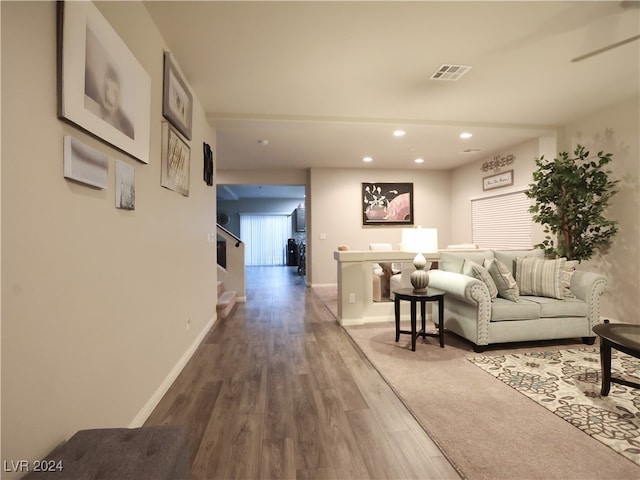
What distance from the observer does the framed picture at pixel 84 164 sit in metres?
1.32

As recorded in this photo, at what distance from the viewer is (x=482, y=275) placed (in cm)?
335

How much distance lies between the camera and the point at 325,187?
7648mm

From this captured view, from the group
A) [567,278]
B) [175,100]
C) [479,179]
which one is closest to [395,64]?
[175,100]

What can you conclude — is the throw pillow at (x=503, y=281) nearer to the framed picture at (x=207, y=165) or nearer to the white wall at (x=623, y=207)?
the white wall at (x=623, y=207)

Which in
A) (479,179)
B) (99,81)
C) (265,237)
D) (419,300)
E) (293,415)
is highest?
(479,179)

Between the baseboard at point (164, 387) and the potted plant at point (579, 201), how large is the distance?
14.4 feet

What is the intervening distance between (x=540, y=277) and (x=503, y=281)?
50cm

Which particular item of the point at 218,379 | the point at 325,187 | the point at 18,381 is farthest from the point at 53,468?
the point at 325,187

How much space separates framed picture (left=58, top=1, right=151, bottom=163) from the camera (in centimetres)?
129

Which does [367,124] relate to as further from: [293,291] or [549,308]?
[293,291]

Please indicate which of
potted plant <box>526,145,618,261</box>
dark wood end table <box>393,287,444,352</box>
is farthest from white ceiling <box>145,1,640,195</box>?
dark wood end table <box>393,287,444,352</box>

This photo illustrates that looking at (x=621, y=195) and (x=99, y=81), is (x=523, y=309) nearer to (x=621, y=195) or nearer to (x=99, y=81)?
(x=621, y=195)

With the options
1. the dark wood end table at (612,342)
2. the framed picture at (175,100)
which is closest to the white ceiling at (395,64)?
the framed picture at (175,100)

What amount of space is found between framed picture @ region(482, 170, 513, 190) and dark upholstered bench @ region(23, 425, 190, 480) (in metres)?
6.43
